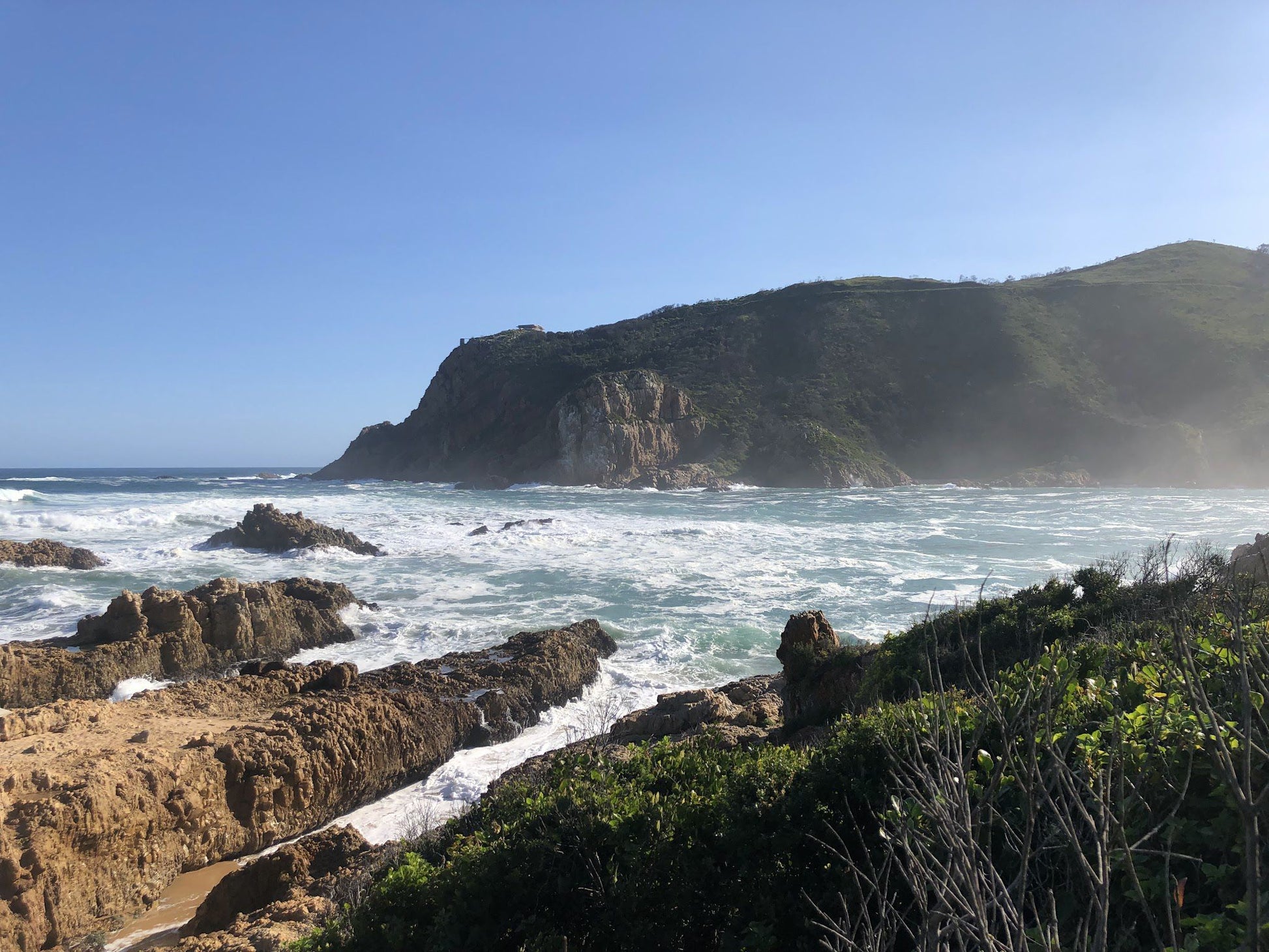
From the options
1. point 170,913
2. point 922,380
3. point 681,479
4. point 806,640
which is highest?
point 922,380

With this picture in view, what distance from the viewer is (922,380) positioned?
7538cm

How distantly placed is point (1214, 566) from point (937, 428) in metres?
67.3

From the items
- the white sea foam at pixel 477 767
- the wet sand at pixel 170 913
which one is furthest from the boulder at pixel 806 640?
the wet sand at pixel 170 913

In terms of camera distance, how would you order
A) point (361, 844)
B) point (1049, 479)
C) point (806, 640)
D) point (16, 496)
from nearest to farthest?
point (361, 844) → point (806, 640) → point (16, 496) → point (1049, 479)

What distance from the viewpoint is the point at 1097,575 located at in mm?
9562

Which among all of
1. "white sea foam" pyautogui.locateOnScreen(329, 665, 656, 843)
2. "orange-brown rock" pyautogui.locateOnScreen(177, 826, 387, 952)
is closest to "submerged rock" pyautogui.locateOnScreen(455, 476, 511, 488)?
"white sea foam" pyautogui.locateOnScreen(329, 665, 656, 843)

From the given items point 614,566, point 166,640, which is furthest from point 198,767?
point 614,566

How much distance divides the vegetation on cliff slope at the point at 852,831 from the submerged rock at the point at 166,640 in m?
8.03

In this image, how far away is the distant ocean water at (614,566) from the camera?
13.1 meters

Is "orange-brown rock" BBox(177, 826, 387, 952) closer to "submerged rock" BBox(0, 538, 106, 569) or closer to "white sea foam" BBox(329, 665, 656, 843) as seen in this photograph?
"white sea foam" BBox(329, 665, 656, 843)

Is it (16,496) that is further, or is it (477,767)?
(16,496)

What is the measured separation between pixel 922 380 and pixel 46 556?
72939 mm

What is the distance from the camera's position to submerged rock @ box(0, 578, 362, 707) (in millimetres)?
9875

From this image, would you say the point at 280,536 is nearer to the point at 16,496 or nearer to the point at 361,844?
the point at 361,844
